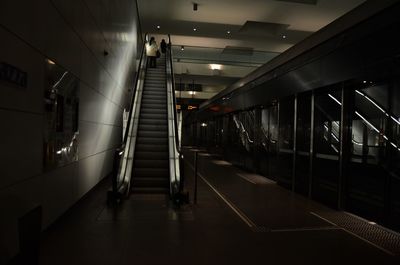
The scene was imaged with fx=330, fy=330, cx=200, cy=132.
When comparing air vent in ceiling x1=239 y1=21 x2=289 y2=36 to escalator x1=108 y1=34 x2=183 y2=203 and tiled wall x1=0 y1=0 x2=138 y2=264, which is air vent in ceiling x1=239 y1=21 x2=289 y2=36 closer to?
escalator x1=108 y1=34 x2=183 y2=203

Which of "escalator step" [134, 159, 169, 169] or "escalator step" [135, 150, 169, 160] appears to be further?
"escalator step" [135, 150, 169, 160]

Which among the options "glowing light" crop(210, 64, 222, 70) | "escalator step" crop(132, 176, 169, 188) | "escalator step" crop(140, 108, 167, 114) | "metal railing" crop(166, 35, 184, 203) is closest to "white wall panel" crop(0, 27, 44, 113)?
"metal railing" crop(166, 35, 184, 203)

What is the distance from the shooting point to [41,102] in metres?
3.93

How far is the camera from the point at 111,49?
8.74 meters

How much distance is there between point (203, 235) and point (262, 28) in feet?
37.2

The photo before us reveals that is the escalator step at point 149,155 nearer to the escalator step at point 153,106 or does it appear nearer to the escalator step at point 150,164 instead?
the escalator step at point 150,164

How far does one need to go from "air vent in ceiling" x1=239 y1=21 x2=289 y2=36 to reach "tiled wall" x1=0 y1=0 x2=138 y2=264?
7195 mm

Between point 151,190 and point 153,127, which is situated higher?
point 153,127

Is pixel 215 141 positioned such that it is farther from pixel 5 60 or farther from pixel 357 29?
pixel 5 60

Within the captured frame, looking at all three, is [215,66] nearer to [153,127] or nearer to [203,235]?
[153,127]

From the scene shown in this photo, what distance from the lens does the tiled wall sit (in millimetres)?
3113

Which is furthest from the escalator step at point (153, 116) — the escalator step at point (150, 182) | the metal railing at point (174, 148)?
the escalator step at point (150, 182)

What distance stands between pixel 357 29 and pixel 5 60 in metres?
4.67

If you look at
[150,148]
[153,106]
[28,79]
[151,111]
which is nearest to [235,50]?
[153,106]
